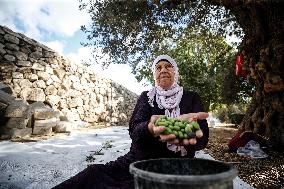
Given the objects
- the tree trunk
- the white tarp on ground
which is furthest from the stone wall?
the tree trunk

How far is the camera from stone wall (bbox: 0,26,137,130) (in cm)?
1208

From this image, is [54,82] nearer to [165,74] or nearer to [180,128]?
[165,74]

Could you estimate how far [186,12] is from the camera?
1000 cm

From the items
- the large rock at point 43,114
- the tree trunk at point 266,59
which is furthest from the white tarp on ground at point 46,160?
the tree trunk at point 266,59

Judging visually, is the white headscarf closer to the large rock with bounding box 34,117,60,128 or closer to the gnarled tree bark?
the gnarled tree bark

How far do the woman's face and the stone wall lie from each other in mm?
9600

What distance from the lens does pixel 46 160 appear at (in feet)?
19.1

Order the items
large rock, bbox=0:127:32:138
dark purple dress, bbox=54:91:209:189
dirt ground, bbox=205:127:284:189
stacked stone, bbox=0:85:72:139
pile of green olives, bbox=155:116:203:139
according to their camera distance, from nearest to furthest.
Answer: pile of green olives, bbox=155:116:203:139 → dark purple dress, bbox=54:91:209:189 → dirt ground, bbox=205:127:284:189 → large rock, bbox=0:127:32:138 → stacked stone, bbox=0:85:72:139

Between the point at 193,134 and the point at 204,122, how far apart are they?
2.52 feet

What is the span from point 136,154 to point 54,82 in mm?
11510

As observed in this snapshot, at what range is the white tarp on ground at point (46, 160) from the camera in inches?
177

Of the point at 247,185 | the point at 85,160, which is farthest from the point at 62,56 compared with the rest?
the point at 247,185

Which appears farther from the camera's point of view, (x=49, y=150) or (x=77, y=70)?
(x=77, y=70)

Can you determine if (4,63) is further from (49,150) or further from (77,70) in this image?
(49,150)
